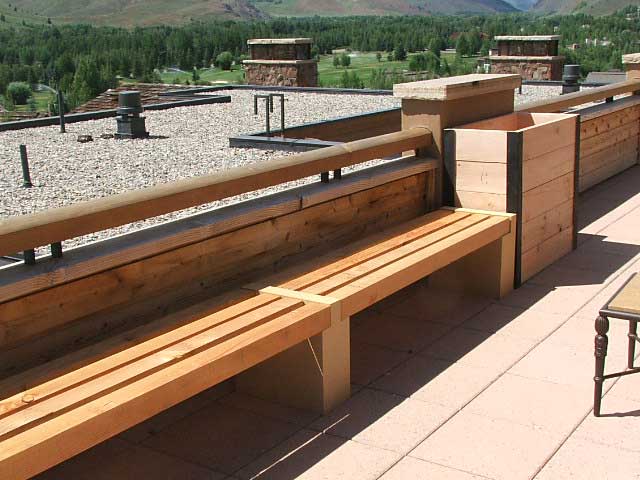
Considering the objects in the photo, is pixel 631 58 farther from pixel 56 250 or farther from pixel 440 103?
pixel 56 250

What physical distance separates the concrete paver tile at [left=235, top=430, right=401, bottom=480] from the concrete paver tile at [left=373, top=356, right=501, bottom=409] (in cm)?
60

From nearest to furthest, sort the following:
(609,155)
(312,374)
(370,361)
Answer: (312,374), (370,361), (609,155)

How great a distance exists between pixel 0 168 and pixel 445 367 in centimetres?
Result: 655

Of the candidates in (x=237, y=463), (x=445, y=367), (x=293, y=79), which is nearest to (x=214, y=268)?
(x=237, y=463)

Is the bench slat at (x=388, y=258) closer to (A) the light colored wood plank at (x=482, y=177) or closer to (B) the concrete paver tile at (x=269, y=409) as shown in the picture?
(A) the light colored wood plank at (x=482, y=177)

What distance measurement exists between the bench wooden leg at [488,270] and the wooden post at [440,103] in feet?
1.66

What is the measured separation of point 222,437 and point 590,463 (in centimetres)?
157

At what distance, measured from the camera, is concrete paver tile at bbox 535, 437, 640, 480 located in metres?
3.43

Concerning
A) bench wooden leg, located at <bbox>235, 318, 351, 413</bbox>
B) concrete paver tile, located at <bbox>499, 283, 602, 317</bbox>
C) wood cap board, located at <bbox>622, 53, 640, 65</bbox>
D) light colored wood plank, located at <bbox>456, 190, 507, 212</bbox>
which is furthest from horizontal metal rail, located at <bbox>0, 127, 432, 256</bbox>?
wood cap board, located at <bbox>622, 53, 640, 65</bbox>

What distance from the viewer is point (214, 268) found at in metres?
4.22

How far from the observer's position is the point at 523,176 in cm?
566

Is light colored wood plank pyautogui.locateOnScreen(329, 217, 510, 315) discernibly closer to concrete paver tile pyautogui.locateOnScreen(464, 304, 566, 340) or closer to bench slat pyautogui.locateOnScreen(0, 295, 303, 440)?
bench slat pyautogui.locateOnScreen(0, 295, 303, 440)

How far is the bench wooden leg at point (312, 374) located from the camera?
159 inches

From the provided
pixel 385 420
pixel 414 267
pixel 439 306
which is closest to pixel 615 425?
pixel 385 420
